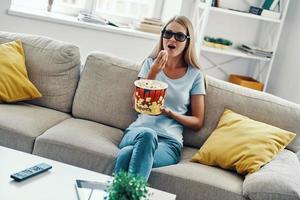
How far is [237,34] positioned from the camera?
3992 millimetres

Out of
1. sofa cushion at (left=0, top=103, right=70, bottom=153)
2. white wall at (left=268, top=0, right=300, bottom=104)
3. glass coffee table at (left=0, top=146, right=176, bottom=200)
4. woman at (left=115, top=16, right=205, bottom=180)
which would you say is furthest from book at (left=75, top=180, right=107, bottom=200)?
white wall at (left=268, top=0, right=300, bottom=104)

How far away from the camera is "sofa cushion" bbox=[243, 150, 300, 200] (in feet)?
6.39

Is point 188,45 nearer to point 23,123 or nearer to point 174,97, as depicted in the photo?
point 174,97

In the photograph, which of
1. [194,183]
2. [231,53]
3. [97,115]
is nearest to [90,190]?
[194,183]

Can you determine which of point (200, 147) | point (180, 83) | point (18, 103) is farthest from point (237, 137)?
point (18, 103)

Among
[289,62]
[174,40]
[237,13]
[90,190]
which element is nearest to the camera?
[90,190]

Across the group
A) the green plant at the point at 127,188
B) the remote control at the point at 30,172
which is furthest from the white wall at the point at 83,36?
the green plant at the point at 127,188

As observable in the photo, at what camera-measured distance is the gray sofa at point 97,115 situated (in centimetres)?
210

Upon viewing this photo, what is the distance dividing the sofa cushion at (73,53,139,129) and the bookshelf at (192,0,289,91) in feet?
4.03

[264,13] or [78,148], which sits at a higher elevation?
[264,13]

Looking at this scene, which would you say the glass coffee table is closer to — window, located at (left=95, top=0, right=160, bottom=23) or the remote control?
the remote control

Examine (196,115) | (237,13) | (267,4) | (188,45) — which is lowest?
(196,115)

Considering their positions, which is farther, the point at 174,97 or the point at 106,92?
the point at 106,92

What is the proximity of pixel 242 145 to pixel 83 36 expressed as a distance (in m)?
1.88
